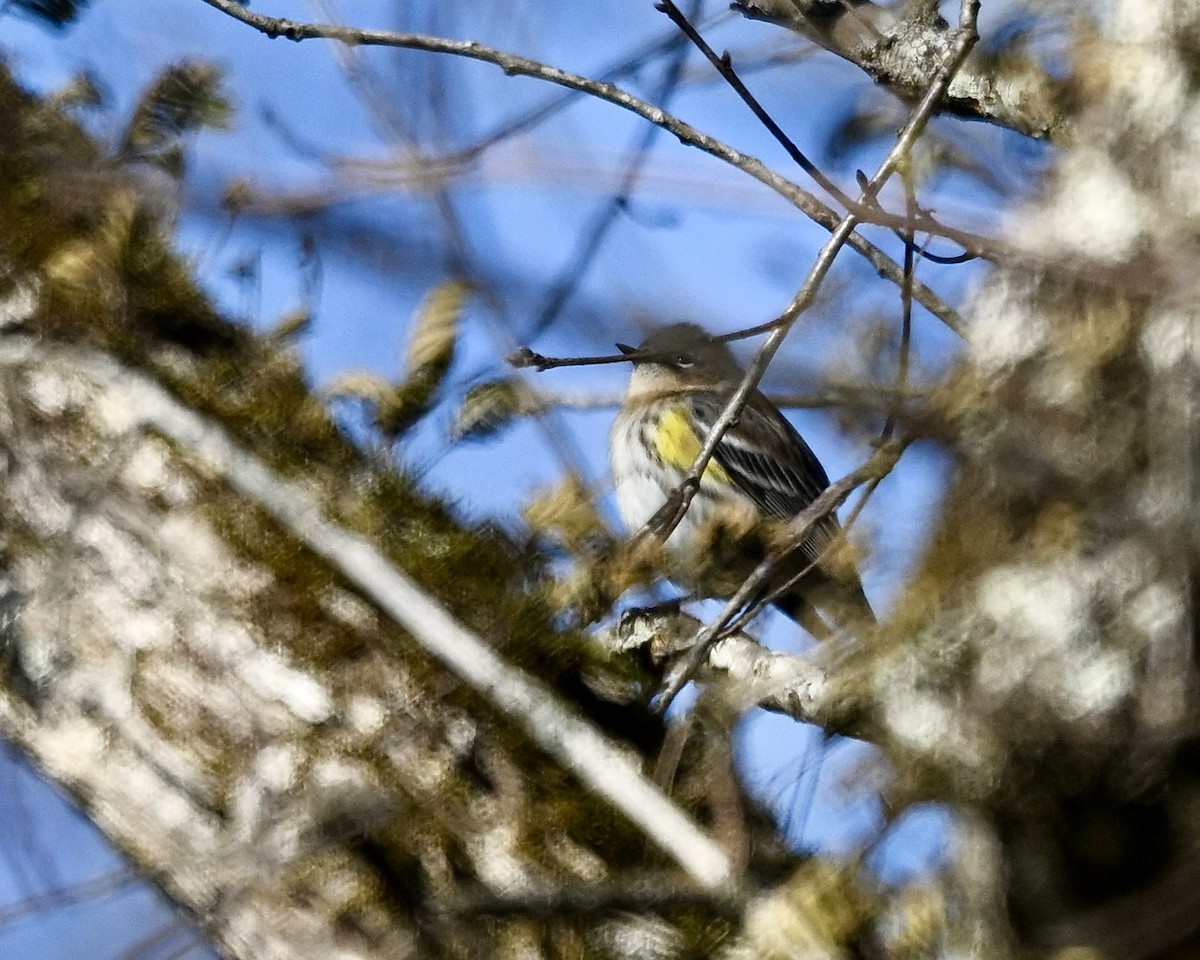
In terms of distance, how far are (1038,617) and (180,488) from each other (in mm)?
1790

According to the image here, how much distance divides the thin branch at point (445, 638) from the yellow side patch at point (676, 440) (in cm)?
290

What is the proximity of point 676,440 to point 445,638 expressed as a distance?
3404 mm

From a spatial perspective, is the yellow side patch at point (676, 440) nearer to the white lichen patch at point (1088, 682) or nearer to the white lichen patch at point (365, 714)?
the white lichen patch at point (365, 714)

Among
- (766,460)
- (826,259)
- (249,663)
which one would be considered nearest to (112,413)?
(249,663)

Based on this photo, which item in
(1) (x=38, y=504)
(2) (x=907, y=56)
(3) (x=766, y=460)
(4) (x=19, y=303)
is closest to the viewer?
(1) (x=38, y=504)

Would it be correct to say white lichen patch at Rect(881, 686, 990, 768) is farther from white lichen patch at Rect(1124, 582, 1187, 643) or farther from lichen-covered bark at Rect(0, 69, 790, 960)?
lichen-covered bark at Rect(0, 69, 790, 960)

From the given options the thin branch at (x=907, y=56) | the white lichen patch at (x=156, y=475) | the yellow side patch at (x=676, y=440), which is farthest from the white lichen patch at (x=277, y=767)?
the yellow side patch at (x=676, y=440)

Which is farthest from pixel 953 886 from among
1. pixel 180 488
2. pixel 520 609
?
pixel 180 488

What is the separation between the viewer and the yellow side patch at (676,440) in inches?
223

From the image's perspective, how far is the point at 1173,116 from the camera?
5.31ft

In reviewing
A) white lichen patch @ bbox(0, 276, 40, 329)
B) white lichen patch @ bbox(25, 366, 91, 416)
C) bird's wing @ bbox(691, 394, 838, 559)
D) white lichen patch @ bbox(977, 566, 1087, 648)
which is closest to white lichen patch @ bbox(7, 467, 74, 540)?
white lichen patch @ bbox(25, 366, 91, 416)

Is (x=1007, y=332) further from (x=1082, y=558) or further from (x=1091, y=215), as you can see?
(x=1082, y=558)

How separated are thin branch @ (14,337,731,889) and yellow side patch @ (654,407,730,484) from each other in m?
2.90

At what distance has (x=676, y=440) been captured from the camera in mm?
5738
